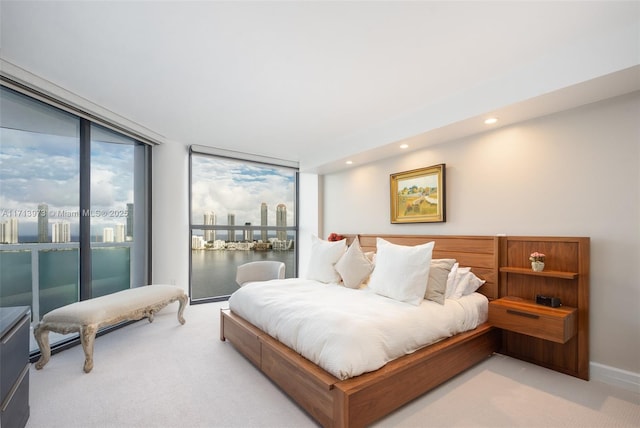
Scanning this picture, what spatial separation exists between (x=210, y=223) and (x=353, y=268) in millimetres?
2803

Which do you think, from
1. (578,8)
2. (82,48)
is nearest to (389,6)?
(578,8)

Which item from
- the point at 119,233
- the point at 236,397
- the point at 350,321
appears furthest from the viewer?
the point at 119,233

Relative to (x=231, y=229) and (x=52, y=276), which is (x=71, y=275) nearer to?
(x=52, y=276)

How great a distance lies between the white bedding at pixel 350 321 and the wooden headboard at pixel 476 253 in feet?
0.67

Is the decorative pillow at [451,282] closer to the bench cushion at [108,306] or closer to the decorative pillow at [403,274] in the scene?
the decorative pillow at [403,274]

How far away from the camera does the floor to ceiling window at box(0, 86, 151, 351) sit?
2578 mm

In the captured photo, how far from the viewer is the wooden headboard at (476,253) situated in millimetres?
2944

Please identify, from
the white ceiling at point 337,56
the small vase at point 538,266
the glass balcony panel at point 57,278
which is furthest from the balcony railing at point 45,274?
the small vase at point 538,266

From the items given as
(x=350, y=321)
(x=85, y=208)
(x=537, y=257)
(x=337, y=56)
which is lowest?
(x=350, y=321)

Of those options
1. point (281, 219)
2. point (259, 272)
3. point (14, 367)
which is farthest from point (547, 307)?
point (281, 219)

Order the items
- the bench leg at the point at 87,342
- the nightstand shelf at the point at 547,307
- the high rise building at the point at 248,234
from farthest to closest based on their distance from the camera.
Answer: the high rise building at the point at 248,234 < the bench leg at the point at 87,342 < the nightstand shelf at the point at 547,307

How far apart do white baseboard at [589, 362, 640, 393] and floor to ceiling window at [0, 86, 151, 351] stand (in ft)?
15.9

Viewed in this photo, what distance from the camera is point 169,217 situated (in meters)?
4.28

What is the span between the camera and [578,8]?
174 centimetres
